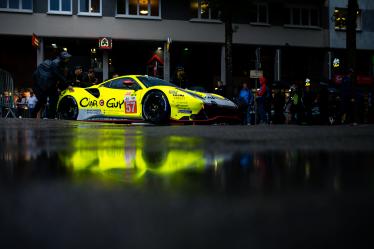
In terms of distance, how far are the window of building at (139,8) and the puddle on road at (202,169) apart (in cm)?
2584

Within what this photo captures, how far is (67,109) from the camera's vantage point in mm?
13609

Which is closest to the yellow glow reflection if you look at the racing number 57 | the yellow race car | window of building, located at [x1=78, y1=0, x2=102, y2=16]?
the yellow race car

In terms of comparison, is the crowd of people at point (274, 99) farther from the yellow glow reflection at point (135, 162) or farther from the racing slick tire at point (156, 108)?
the yellow glow reflection at point (135, 162)

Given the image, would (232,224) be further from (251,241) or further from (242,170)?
(242,170)

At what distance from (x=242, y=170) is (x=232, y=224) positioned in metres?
1.08

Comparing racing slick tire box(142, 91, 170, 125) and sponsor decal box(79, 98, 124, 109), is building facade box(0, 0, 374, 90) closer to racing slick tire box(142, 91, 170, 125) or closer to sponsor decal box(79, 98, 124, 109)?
sponsor decal box(79, 98, 124, 109)

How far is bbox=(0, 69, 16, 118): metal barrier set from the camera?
47.9 ft

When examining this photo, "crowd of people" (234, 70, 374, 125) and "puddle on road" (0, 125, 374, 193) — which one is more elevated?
"crowd of people" (234, 70, 374, 125)

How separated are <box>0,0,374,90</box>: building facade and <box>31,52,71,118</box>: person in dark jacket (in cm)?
1222

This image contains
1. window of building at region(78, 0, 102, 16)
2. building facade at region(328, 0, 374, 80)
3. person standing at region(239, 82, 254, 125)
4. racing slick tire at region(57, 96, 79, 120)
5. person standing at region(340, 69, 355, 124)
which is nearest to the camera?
racing slick tire at region(57, 96, 79, 120)

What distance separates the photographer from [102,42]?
89.0 ft

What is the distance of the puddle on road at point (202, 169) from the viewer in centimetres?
185

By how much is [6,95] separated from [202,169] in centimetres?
1398

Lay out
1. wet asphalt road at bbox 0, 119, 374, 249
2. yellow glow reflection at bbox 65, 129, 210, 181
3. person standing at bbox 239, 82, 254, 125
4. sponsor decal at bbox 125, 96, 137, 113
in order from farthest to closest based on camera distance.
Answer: person standing at bbox 239, 82, 254, 125 < sponsor decal at bbox 125, 96, 137, 113 < yellow glow reflection at bbox 65, 129, 210, 181 < wet asphalt road at bbox 0, 119, 374, 249
